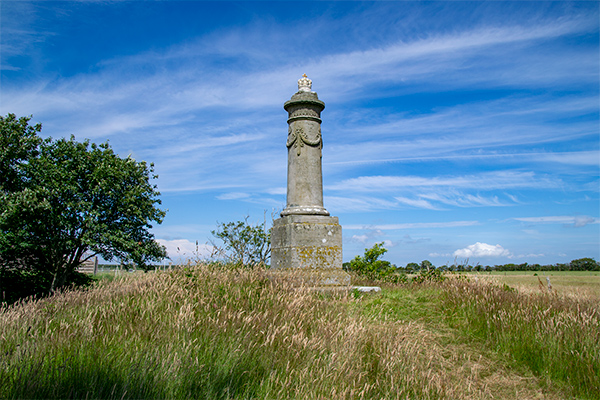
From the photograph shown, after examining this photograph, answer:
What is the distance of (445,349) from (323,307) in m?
1.86

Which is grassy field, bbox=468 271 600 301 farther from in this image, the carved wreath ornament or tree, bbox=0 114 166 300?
tree, bbox=0 114 166 300

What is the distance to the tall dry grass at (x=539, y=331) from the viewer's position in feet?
16.2

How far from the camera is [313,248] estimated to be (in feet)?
29.5

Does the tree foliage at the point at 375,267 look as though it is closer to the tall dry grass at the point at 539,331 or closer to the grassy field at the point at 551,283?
the grassy field at the point at 551,283

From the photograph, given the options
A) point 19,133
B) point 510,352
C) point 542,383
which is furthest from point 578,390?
point 19,133

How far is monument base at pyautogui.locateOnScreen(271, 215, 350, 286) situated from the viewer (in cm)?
884

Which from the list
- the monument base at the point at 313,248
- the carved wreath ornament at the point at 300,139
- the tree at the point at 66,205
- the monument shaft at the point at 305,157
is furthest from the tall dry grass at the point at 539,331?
the tree at the point at 66,205

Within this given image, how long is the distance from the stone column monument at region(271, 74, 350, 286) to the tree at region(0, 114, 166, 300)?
9758 mm

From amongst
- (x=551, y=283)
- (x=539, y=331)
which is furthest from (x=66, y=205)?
(x=551, y=283)

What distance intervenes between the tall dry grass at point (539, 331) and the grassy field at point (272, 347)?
2cm

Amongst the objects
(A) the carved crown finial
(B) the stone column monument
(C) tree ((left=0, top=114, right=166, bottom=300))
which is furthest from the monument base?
(C) tree ((left=0, top=114, right=166, bottom=300))

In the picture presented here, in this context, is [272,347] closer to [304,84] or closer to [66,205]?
[304,84]

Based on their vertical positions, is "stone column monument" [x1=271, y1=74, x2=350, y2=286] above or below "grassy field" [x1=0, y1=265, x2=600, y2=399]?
above

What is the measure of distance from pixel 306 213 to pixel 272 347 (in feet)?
18.4
